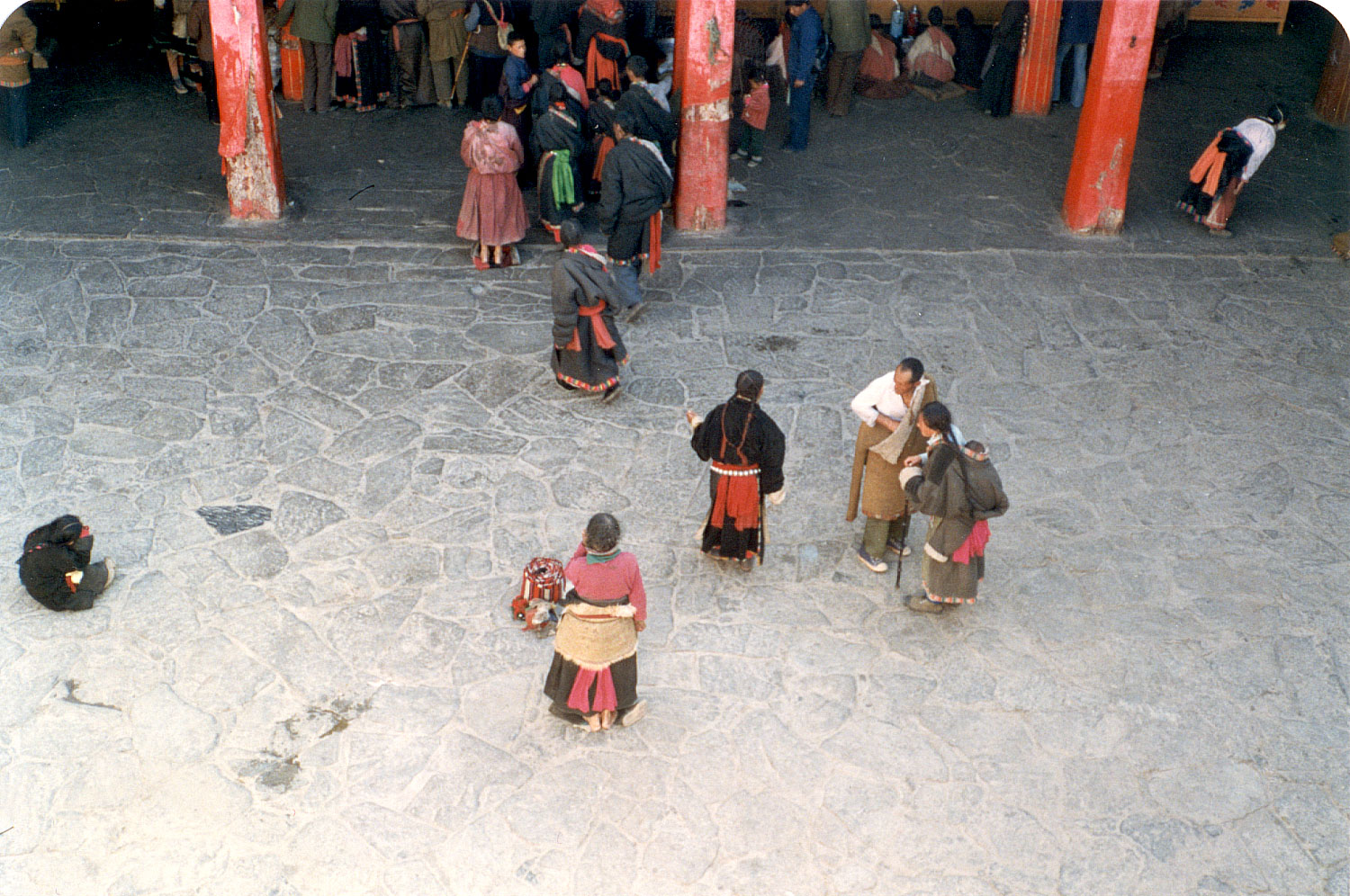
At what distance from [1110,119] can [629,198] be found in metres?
4.74

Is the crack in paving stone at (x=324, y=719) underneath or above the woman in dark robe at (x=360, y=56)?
underneath

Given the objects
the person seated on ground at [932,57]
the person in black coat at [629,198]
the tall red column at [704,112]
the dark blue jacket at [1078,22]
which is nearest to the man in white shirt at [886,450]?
the person in black coat at [629,198]

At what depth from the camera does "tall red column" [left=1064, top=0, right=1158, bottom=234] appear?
11703 mm

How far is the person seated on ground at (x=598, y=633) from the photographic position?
21.3 ft

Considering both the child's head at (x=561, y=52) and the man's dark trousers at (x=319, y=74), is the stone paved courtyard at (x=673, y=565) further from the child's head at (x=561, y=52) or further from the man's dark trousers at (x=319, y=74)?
the man's dark trousers at (x=319, y=74)

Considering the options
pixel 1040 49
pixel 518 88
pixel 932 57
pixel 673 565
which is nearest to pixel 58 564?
pixel 673 565

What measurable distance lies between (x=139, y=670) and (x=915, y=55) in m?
12.1

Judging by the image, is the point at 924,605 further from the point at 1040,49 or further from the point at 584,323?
the point at 1040,49

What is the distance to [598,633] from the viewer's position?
6.60 m

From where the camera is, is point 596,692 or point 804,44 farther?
point 804,44

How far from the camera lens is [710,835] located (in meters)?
6.37

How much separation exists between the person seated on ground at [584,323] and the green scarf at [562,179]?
2.35 m

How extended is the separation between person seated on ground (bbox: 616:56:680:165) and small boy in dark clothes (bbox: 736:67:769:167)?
1.60 m

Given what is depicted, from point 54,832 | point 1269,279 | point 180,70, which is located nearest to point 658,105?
point 1269,279
